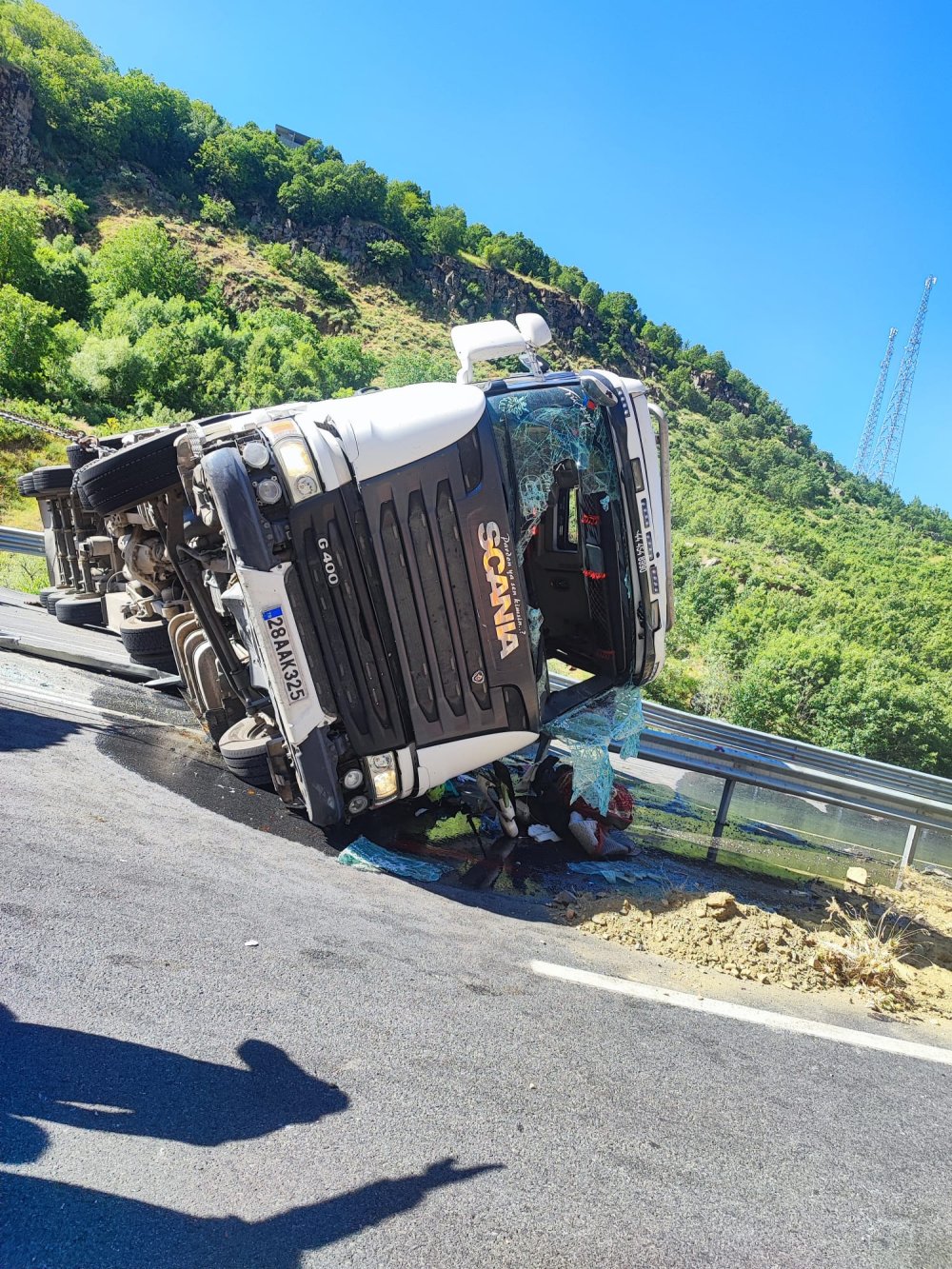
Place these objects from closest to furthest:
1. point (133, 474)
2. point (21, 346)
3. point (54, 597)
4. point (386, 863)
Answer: point (386, 863)
point (133, 474)
point (54, 597)
point (21, 346)

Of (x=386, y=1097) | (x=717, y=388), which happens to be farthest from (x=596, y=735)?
(x=717, y=388)

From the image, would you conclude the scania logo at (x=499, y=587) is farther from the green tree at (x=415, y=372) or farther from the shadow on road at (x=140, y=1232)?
the green tree at (x=415, y=372)

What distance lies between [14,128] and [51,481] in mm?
88744

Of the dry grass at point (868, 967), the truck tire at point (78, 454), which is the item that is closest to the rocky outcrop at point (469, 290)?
the truck tire at point (78, 454)

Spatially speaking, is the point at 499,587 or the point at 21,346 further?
the point at 21,346

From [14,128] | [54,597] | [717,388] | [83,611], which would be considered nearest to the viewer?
[83,611]

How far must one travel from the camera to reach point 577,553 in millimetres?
6090

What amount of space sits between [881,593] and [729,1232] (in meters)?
49.0

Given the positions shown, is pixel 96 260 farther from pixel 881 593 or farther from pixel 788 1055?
pixel 788 1055

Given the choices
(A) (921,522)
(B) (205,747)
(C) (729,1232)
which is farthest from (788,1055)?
(A) (921,522)

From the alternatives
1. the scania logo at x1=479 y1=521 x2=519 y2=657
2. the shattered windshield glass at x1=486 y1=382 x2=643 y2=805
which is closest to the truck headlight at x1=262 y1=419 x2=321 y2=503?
the scania logo at x1=479 y1=521 x2=519 y2=657

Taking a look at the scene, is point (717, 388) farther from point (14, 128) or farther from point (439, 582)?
point (439, 582)

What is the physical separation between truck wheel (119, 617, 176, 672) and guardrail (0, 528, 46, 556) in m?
5.94

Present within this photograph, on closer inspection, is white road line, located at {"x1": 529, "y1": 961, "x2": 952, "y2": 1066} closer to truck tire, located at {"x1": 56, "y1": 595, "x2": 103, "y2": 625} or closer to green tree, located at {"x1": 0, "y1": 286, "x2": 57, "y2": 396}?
truck tire, located at {"x1": 56, "y1": 595, "x2": 103, "y2": 625}
